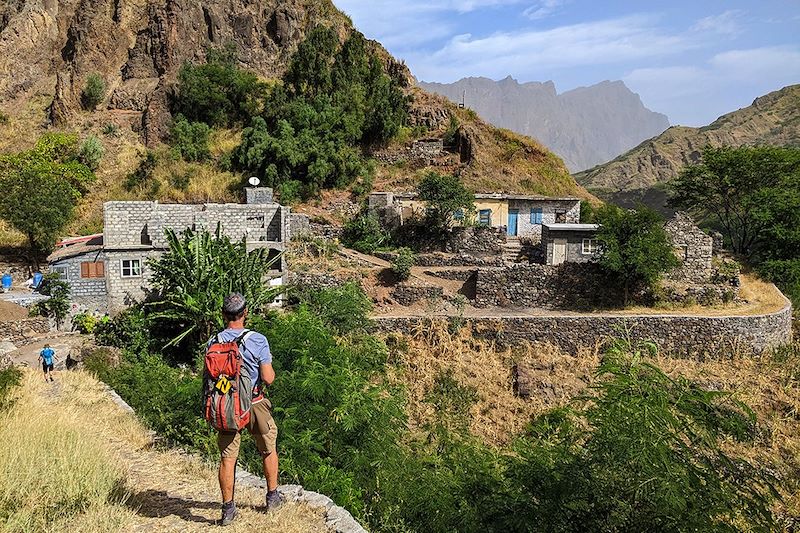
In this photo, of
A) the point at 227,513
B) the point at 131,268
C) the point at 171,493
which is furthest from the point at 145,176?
the point at 227,513

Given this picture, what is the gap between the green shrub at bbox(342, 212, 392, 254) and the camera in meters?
20.7

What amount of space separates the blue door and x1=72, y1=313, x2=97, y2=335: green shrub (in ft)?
52.0

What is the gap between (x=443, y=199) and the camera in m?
20.1

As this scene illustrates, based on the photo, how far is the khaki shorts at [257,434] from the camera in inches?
166

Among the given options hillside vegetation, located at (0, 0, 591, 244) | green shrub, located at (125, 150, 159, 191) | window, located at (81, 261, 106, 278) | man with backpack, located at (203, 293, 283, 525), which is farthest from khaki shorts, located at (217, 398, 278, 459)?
green shrub, located at (125, 150, 159, 191)

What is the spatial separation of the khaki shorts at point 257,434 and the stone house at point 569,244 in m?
16.2

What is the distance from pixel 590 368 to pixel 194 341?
11505 mm

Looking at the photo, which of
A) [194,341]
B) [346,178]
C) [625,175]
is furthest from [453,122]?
[625,175]

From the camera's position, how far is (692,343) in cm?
1562

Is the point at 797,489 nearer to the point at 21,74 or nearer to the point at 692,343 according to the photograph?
the point at 692,343

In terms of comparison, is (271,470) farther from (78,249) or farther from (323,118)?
(323,118)

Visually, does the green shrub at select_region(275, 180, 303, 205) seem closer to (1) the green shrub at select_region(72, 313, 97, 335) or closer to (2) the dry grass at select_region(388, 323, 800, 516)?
(1) the green shrub at select_region(72, 313, 97, 335)

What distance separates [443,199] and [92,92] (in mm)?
20373

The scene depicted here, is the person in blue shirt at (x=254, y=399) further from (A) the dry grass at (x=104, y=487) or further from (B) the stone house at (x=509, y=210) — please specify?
(B) the stone house at (x=509, y=210)
